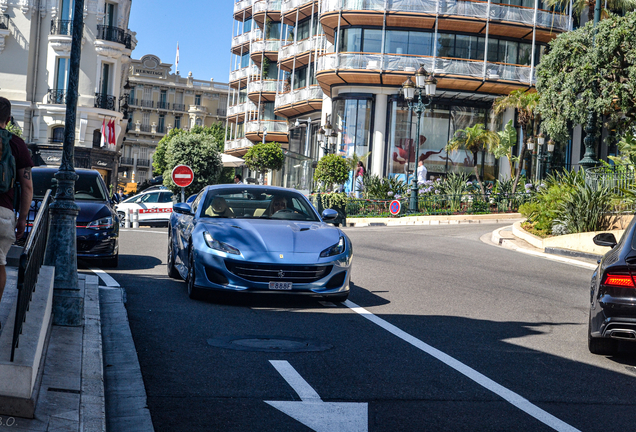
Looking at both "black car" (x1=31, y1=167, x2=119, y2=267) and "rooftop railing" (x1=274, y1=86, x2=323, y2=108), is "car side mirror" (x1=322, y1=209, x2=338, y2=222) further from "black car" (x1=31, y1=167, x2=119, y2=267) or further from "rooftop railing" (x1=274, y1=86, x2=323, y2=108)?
"rooftop railing" (x1=274, y1=86, x2=323, y2=108)

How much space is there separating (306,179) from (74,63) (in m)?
33.3

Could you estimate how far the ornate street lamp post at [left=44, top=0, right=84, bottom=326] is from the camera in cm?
655

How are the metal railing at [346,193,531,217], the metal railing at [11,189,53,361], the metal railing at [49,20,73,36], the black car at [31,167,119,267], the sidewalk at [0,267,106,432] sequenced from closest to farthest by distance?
the sidewalk at [0,267,106,432] < the metal railing at [11,189,53,361] < the black car at [31,167,119,267] < the metal railing at [346,193,531,217] < the metal railing at [49,20,73,36]

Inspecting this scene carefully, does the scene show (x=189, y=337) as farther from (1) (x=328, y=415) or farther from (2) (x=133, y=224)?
(2) (x=133, y=224)

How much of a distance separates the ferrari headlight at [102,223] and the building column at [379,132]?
108ft

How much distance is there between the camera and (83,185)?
13.6m

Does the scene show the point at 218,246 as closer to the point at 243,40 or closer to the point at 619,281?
the point at 619,281

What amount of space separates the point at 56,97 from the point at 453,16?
22.8 meters

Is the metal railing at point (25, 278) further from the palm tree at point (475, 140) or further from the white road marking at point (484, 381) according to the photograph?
the palm tree at point (475, 140)

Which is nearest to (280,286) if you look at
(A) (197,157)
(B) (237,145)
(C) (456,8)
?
(C) (456,8)

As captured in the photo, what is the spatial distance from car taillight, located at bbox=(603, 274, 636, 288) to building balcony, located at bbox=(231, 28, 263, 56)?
207 feet

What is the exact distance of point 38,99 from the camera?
46.6 metres

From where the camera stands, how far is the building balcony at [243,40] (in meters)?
68.8

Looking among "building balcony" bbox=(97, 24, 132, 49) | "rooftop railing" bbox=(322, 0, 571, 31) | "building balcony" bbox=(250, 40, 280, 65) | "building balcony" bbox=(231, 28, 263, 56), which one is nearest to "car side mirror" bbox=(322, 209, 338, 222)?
"rooftop railing" bbox=(322, 0, 571, 31)
